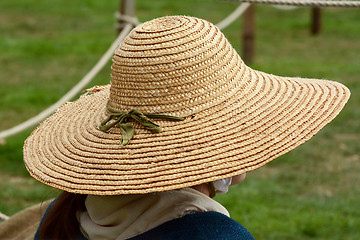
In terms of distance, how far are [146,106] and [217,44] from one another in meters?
0.22

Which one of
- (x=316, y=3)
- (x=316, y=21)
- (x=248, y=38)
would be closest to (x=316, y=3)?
(x=316, y=3)

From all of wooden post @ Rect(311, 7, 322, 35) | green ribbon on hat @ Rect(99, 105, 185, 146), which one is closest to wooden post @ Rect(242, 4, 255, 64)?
wooden post @ Rect(311, 7, 322, 35)

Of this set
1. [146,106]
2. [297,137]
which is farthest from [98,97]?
[297,137]

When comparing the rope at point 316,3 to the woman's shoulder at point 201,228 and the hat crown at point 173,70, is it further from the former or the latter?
the woman's shoulder at point 201,228

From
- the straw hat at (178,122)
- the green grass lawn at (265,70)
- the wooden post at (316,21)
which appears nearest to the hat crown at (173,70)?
the straw hat at (178,122)

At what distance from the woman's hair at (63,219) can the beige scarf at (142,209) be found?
14 centimetres

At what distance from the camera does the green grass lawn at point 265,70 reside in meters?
3.30

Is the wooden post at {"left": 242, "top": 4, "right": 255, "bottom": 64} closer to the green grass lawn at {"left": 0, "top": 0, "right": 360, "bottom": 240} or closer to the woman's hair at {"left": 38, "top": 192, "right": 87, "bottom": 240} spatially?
the green grass lawn at {"left": 0, "top": 0, "right": 360, "bottom": 240}

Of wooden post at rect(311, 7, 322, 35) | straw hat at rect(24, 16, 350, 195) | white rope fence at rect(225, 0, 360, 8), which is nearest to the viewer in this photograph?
straw hat at rect(24, 16, 350, 195)

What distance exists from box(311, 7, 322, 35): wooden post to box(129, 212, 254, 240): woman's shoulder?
6.52 m

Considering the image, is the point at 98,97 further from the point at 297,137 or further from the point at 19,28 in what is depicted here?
the point at 19,28

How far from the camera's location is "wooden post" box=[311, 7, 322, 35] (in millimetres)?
7492

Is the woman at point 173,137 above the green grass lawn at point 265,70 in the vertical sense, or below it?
above

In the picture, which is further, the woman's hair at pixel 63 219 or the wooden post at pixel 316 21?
the wooden post at pixel 316 21
